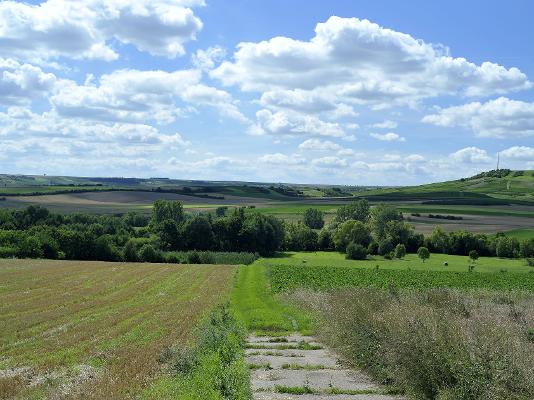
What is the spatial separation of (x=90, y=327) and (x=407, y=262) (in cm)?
7395

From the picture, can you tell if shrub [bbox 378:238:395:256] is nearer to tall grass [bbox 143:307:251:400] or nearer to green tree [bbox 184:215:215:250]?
green tree [bbox 184:215:215:250]

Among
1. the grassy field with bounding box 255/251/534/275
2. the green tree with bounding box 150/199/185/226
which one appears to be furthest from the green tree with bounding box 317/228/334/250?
the green tree with bounding box 150/199/185/226

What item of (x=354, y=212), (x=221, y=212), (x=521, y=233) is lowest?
(x=521, y=233)

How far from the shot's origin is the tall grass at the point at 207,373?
13.2 meters

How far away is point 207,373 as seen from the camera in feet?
47.6

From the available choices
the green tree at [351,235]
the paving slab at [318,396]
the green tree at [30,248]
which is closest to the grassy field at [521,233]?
the green tree at [351,235]

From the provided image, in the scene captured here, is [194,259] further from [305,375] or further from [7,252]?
[305,375]

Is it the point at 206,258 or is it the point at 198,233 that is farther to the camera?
the point at 198,233

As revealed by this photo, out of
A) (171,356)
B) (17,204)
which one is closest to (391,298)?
(171,356)

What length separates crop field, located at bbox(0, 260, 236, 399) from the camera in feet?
57.0

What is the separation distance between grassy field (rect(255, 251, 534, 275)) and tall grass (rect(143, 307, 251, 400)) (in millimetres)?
59454

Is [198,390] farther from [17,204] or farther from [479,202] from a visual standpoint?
[479,202]

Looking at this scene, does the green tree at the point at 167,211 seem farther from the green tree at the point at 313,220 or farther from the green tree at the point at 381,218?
the green tree at the point at 381,218

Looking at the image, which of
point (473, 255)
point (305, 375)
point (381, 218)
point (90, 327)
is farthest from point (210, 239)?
point (305, 375)
